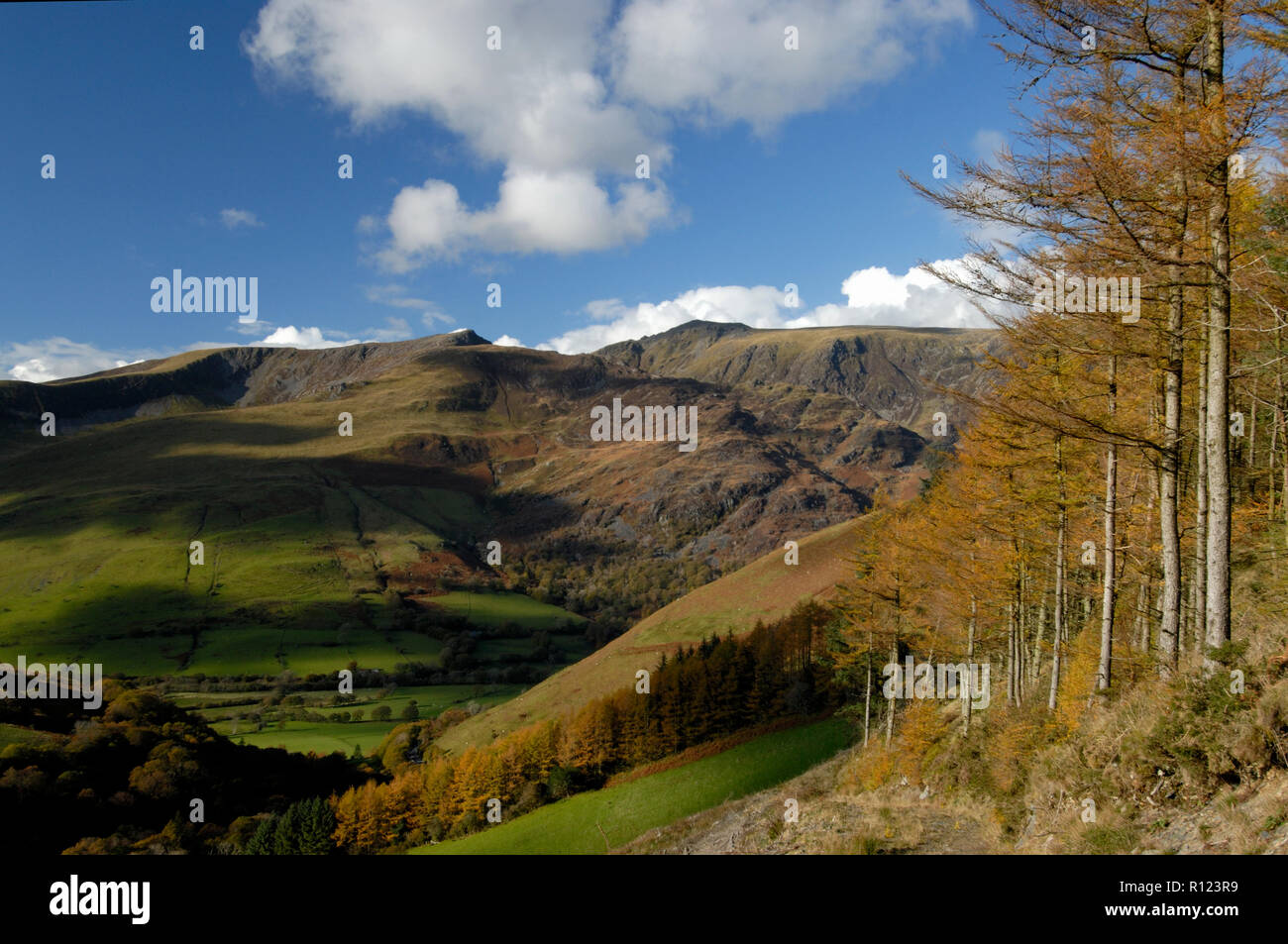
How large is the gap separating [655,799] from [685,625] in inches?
1553

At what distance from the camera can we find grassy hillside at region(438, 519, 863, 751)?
79.1 meters

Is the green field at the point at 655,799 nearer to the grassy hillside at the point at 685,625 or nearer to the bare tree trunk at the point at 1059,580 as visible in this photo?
the grassy hillside at the point at 685,625

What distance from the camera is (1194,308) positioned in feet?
39.9

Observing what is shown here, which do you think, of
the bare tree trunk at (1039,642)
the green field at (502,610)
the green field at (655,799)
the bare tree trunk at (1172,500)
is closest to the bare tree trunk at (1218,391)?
the bare tree trunk at (1172,500)

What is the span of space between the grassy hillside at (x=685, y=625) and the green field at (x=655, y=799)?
20.0 metres

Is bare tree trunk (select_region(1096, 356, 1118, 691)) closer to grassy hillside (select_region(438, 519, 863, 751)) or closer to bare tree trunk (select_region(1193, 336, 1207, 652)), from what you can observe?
bare tree trunk (select_region(1193, 336, 1207, 652))

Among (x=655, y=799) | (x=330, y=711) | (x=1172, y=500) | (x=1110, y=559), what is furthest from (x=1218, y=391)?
(x=330, y=711)

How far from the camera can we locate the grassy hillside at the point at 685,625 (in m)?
79.1

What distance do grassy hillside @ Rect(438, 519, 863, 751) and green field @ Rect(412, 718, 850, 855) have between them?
65.5 ft

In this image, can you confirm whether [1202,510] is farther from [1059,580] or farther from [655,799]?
[655,799]

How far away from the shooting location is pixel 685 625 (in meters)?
90.5
